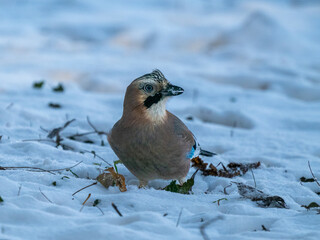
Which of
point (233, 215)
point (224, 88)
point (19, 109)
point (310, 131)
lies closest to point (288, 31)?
point (224, 88)

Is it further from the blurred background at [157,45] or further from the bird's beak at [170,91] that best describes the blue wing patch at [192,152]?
the blurred background at [157,45]

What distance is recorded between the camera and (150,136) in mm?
3521

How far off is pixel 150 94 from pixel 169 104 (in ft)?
9.73

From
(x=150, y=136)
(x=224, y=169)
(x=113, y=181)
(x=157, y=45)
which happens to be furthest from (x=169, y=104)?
(x=157, y=45)

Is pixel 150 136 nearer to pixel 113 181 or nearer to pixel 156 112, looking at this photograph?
pixel 156 112

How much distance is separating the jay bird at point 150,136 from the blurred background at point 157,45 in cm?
379

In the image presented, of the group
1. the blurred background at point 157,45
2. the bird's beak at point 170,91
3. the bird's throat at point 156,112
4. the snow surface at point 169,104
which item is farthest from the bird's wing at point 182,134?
the blurred background at point 157,45

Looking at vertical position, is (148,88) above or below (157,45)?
above

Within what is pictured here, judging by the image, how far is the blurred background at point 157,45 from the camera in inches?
320

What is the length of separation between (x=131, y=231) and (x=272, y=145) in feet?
9.25

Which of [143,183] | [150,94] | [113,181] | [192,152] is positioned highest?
[150,94]

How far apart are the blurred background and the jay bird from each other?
3.79m

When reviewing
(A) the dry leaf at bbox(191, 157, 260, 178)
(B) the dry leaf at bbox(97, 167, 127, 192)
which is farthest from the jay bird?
(A) the dry leaf at bbox(191, 157, 260, 178)

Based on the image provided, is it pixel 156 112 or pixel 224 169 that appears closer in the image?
pixel 156 112
